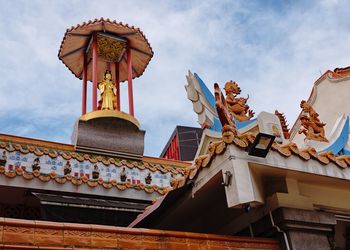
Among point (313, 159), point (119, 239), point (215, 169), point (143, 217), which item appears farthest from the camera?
point (143, 217)

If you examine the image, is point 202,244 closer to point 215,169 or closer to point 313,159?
point 215,169

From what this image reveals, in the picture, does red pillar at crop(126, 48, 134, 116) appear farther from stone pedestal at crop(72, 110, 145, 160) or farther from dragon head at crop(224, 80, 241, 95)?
dragon head at crop(224, 80, 241, 95)

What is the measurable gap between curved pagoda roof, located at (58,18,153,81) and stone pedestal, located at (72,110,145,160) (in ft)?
9.81

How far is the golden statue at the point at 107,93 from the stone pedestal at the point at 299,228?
8.28m

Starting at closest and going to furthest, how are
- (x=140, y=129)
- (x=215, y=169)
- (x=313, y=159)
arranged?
(x=215, y=169)
(x=313, y=159)
(x=140, y=129)

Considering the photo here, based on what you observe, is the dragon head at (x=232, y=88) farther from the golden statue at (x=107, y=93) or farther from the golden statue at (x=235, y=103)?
the golden statue at (x=107, y=93)

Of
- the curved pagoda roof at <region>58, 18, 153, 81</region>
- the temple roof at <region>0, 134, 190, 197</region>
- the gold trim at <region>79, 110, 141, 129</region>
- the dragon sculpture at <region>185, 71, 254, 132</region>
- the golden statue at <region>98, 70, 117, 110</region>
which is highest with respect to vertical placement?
the curved pagoda roof at <region>58, 18, 153, 81</region>

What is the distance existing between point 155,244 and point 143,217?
144cm

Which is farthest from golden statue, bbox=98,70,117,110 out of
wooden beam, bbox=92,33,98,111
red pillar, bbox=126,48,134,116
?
red pillar, bbox=126,48,134,116

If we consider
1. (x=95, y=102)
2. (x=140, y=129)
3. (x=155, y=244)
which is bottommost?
(x=155, y=244)

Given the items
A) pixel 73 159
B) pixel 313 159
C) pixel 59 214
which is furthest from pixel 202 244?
pixel 73 159

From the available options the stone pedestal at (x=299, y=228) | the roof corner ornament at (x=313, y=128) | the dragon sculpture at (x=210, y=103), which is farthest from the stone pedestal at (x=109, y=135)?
the stone pedestal at (x=299, y=228)

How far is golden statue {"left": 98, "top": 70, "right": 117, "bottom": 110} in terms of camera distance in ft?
43.0

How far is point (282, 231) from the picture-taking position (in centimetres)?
526
